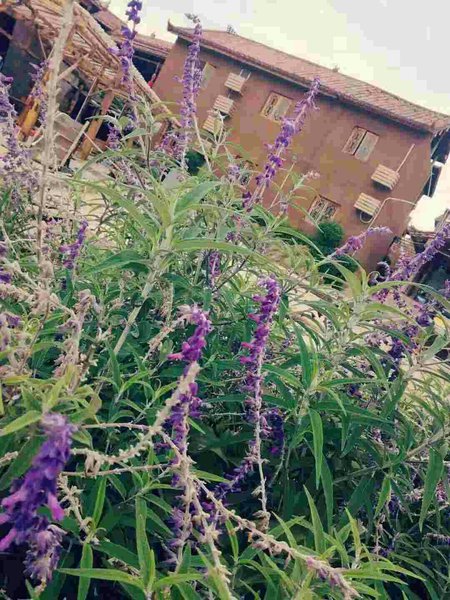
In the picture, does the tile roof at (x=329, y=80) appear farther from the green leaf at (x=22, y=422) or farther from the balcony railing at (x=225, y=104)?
the green leaf at (x=22, y=422)

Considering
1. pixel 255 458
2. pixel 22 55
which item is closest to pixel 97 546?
pixel 255 458

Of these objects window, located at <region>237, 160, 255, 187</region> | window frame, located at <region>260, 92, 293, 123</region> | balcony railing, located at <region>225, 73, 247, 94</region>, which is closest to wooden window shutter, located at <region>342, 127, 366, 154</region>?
window frame, located at <region>260, 92, 293, 123</region>

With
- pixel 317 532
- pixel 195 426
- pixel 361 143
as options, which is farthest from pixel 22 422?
pixel 361 143

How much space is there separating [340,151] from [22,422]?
24.7 meters

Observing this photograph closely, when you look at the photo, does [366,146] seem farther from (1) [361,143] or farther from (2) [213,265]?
(2) [213,265]

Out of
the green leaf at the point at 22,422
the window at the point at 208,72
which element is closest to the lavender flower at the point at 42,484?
the green leaf at the point at 22,422

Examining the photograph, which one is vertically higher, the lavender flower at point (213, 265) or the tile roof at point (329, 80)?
the tile roof at point (329, 80)

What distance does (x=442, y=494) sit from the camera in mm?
2264

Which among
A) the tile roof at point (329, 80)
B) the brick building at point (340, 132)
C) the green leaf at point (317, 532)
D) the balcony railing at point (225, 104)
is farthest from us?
the balcony railing at point (225, 104)

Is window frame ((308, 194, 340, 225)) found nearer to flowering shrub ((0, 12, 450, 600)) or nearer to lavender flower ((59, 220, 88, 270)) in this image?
flowering shrub ((0, 12, 450, 600))

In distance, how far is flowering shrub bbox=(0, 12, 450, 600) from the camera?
1.01m

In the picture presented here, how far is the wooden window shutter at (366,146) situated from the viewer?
23.1 meters

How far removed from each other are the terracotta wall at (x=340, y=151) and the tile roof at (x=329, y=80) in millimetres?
511

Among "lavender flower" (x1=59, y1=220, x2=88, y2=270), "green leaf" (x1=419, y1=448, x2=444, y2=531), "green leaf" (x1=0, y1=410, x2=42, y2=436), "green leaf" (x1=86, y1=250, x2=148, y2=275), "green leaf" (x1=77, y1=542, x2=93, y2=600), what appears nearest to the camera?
"green leaf" (x1=0, y1=410, x2=42, y2=436)
